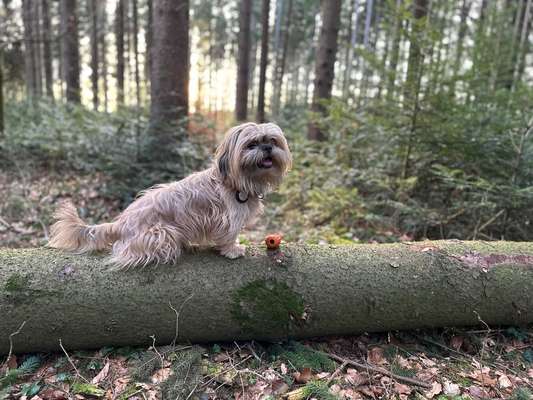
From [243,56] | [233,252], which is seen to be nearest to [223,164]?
[233,252]

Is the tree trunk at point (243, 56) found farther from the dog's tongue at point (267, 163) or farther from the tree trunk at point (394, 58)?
the dog's tongue at point (267, 163)

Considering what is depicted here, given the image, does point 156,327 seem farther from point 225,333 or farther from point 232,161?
point 232,161

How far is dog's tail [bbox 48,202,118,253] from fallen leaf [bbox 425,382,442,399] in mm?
2986

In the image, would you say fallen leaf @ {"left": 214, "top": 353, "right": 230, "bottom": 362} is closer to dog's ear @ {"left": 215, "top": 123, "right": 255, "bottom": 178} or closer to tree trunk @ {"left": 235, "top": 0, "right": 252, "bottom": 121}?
dog's ear @ {"left": 215, "top": 123, "right": 255, "bottom": 178}

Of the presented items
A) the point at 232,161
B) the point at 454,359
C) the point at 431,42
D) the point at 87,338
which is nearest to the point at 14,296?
the point at 87,338

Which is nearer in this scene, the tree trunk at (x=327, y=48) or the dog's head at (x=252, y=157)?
the dog's head at (x=252, y=157)

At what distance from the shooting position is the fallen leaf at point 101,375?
304 centimetres

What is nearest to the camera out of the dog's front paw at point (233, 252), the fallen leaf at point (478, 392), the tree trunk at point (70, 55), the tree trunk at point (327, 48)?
the fallen leaf at point (478, 392)

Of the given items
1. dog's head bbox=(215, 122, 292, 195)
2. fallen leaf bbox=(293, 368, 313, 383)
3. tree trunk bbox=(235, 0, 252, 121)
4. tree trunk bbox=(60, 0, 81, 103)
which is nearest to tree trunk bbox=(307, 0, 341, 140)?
tree trunk bbox=(235, 0, 252, 121)

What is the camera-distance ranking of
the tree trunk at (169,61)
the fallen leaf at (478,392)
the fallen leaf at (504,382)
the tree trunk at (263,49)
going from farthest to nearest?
the tree trunk at (263,49) → the tree trunk at (169,61) → the fallen leaf at (504,382) → the fallen leaf at (478,392)

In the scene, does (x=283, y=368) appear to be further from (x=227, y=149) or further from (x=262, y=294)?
(x=227, y=149)

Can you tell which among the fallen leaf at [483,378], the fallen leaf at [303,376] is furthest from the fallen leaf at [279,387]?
the fallen leaf at [483,378]

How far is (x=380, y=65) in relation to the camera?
6.30 meters

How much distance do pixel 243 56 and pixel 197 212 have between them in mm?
15975
